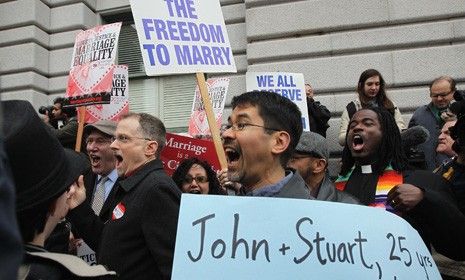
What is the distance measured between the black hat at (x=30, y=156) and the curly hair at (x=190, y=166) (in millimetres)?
2837

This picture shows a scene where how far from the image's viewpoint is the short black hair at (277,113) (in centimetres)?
230

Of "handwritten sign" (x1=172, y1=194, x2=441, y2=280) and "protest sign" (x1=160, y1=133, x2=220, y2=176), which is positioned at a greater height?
"protest sign" (x1=160, y1=133, x2=220, y2=176)

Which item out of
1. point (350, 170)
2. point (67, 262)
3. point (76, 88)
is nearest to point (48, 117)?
point (76, 88)

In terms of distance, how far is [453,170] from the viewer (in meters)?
2.81

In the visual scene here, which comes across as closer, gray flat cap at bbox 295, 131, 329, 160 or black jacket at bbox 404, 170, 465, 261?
black jacket at bbox 404, 170, 465, 261

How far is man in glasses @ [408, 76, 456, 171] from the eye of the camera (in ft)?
17.8

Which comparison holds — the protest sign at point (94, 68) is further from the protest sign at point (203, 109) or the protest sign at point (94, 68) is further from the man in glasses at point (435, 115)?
the man in glasses at point (435, 115)

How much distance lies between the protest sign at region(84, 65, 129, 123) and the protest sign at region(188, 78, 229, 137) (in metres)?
0.80

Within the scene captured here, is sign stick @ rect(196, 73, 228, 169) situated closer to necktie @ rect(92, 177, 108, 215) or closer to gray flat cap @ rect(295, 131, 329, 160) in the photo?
gray flat cap @ rect(295, 131, 329, 160)

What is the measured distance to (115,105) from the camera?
18.9 feet

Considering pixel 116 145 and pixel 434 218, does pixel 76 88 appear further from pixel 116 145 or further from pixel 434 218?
pixel 434 218

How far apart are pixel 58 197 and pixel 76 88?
4206mm

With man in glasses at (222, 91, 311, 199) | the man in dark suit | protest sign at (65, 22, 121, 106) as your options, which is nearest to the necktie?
the man in dark suit

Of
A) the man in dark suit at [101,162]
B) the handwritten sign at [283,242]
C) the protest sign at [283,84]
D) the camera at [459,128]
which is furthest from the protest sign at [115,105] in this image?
the handwritten sign at [283,242]
